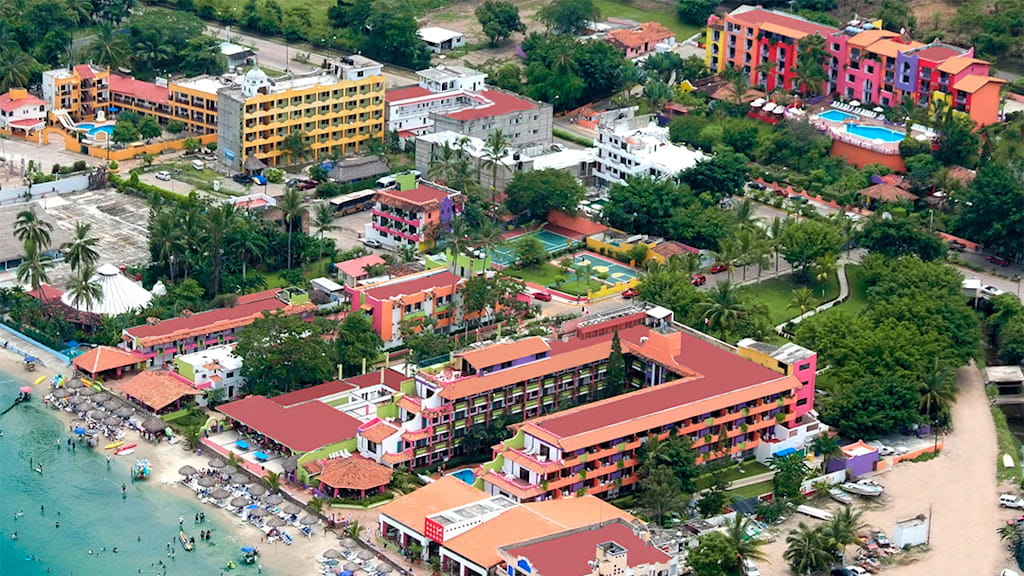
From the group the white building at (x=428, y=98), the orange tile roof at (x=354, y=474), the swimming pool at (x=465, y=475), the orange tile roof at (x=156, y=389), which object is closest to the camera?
the orange tile roof at (x=354, y=474)

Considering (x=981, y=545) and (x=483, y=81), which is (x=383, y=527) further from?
(x=483, y=81)

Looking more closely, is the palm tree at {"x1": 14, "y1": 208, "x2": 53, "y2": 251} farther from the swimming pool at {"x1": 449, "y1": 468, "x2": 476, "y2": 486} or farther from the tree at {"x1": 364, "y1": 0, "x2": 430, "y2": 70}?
the tree at {"x1": 364, "y1": 0, "x2": 430, "y2": 70}

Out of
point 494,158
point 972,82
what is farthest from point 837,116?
point 494,158

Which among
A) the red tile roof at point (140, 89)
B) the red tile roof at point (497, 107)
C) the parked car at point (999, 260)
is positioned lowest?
the parked car at point (999, 260)

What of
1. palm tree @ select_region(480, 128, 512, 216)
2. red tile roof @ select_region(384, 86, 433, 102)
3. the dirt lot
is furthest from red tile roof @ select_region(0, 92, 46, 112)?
the dirt lot

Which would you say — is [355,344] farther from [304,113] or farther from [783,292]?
[304,113]

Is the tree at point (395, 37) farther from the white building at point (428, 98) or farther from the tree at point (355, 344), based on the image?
the tree at point (355, 344)

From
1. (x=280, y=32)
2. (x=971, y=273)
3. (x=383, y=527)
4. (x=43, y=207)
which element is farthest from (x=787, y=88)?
(x=383, y=527)

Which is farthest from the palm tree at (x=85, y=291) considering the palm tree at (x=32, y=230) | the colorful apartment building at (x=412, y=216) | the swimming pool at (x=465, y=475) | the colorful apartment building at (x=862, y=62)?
the colorful apartment building at (x=862, y=62)
